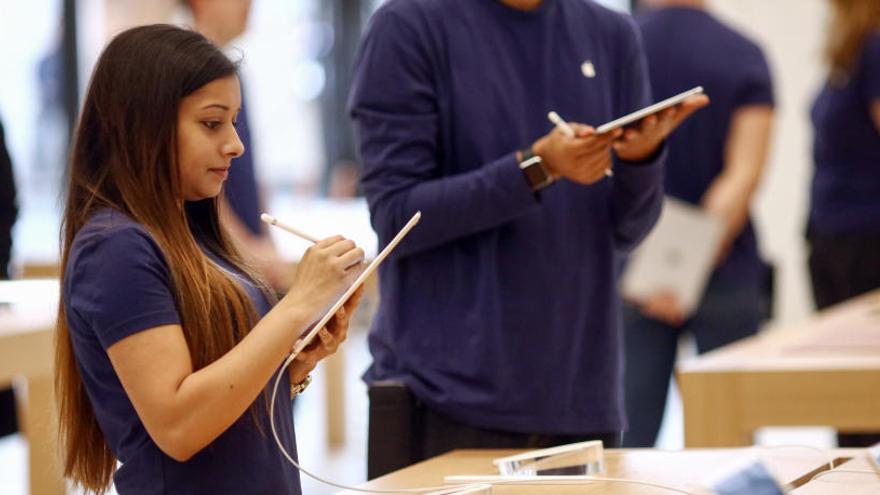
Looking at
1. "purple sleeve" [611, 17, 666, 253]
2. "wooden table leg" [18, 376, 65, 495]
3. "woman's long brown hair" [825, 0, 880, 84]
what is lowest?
"wooden table leg" [18, 376, 65, 495]

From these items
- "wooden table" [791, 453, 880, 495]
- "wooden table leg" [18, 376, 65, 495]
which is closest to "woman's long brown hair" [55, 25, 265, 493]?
"wooden table" [791, 453, 880, 495]

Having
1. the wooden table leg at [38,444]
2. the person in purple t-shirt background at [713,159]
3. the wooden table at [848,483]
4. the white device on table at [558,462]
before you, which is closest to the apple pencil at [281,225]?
the white device on table at [558,462]

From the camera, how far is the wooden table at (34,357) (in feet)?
10.0

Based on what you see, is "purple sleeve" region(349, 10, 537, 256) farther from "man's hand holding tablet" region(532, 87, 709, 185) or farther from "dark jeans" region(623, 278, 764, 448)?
"dark jeans" region(623, 278, 764, 448)

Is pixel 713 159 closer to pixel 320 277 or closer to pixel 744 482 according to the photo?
pixel 320 277

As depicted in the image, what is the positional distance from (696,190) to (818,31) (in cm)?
377

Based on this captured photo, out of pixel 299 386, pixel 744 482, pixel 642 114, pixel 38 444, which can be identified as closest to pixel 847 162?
pixel 642 114

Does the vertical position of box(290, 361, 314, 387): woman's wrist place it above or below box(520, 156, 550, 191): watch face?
below

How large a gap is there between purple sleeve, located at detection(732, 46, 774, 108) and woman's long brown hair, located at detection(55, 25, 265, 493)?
2308mm

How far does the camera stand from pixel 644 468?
1854mm

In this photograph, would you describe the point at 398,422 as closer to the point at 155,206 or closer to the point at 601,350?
the point at 601,350

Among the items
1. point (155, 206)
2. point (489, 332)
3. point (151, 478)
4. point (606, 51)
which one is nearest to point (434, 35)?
point (606, 51)

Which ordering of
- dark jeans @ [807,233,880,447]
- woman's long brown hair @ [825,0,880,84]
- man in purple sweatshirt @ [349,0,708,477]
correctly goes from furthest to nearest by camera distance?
dark jeans @ [807,233,880,447] < woman's long brown hair @ [825,0,880,84] < man in purple sweatshirt @ [349,0,708,477]

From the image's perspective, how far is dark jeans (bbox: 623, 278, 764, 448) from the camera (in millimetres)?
3529
